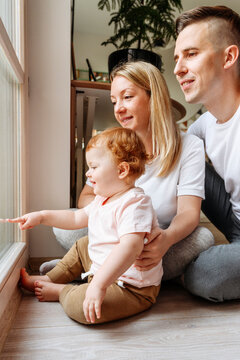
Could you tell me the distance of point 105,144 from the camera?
69cm

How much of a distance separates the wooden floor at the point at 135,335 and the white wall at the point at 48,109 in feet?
1.42

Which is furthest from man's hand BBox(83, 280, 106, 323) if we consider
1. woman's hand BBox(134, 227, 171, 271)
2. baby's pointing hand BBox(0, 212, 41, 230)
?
baby's pointing hand BBox(0, 212, 41, 230)

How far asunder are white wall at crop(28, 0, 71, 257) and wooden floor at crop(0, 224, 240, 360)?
43 centimetres

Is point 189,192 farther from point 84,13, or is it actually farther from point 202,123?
point 84,13

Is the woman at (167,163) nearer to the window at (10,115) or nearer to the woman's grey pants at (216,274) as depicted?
the woman's grey pants at (216,274)

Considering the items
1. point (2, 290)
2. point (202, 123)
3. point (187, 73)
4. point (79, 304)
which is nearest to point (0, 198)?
point (2, 290)

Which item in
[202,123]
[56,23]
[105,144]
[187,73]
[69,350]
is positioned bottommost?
[69,350]

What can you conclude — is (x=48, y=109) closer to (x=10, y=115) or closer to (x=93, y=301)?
(x=10, y=115)

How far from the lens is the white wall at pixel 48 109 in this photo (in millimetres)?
1083

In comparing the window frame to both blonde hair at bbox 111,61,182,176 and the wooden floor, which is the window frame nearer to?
the wooden floor

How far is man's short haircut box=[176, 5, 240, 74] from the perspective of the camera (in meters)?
0.94

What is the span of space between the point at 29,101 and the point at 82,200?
45cm

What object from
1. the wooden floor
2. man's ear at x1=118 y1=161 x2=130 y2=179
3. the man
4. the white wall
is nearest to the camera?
the wooden floor

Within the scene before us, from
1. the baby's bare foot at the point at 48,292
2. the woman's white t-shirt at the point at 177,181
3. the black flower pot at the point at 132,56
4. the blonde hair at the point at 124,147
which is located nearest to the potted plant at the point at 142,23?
the black flower pot at the point at 132,56
